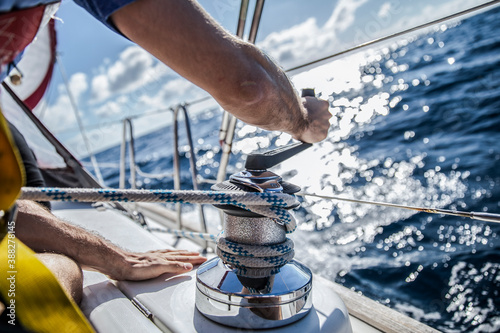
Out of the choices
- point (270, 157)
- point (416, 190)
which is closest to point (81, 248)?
point (270, 157)

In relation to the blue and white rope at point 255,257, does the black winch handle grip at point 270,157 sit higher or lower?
higher

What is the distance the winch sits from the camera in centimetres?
70

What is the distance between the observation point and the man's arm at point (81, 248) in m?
0.95

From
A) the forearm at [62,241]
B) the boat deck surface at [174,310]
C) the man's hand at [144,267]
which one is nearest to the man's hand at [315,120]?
the boat deck surface at [174,310]

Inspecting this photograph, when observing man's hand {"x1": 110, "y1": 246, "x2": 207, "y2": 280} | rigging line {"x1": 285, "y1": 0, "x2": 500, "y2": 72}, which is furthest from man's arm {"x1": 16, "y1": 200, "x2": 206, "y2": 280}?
rigging line {"x1": 285, "y1": 0, "x2": 500, "y2": 72}

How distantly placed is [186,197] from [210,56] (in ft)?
0.77

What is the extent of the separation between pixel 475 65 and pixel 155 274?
7728 millimetres

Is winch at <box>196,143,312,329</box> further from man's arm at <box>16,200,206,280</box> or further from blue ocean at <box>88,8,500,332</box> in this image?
blue ocean at <box>88,8,500,332</box>

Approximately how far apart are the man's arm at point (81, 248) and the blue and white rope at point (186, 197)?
414 mm

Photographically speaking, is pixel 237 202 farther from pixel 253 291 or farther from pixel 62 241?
pixel 62 241

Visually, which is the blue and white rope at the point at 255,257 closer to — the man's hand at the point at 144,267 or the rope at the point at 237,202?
the rope at the point at 237,202

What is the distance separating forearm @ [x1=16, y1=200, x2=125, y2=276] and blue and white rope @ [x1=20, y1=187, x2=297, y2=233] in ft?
1.43

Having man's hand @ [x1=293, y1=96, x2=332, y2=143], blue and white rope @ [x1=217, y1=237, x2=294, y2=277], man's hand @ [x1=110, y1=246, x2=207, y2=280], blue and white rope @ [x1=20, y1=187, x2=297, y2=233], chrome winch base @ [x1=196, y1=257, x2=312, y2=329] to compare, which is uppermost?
man's hand @ [x1=293, y1=96, x2=332, y2=143]

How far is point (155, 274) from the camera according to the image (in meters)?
0.96
